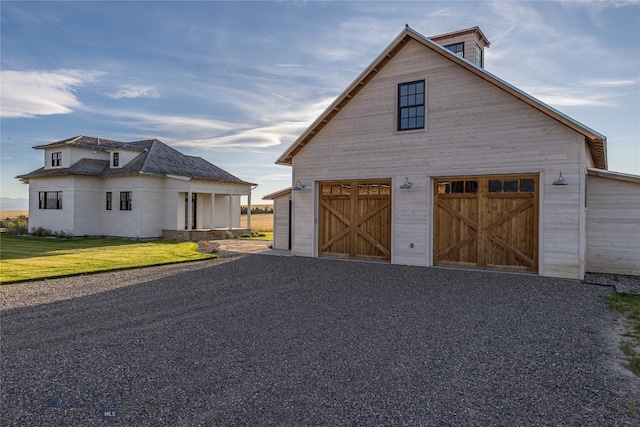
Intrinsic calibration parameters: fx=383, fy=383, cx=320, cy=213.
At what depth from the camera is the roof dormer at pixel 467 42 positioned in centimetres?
1636

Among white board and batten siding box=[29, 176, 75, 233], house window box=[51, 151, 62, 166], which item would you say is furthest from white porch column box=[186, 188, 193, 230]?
house window box=[51, 151, 62, 166]

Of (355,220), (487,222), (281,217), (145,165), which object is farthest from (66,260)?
(487,222)

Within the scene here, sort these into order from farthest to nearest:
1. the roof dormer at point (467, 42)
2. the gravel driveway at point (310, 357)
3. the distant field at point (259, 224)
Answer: the distant field at point (259, 224)
the roof dormer at point (467, 42)
the gravel driveway at point (310, 357)

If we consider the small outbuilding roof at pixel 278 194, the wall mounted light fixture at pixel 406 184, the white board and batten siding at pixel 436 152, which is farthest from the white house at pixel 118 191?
the wall mounted light fixture at pixel 406 184

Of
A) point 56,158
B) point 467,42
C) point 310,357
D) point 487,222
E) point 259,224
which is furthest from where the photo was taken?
point 259,224

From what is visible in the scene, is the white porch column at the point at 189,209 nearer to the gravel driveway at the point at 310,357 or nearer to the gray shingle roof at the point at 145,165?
the gray shingle roof at the point at 145,165

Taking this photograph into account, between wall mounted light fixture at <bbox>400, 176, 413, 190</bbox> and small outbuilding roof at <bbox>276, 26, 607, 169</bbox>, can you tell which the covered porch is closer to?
small outbuilding roof at <bbox>276, 26, 607, 169</bbox>

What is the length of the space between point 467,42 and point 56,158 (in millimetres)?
25617

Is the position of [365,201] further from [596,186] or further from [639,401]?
[639,401]

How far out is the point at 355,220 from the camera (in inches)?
559

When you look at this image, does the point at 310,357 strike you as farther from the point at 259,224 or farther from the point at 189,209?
the point at 259,224

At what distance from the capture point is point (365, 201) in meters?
14.0

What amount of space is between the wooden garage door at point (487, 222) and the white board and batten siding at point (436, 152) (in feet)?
1.07

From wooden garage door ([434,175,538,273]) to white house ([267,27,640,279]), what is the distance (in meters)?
0.03
